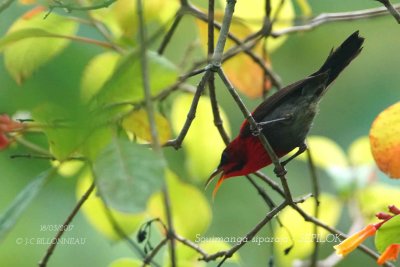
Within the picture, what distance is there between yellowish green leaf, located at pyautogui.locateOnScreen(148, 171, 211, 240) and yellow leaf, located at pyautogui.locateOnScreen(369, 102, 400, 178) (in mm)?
640

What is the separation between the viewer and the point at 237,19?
2441 millimetres

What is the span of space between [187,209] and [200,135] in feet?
1.11

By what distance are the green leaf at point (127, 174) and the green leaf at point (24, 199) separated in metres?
0.10


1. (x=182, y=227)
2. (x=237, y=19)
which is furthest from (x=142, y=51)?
(x=237, y=19)

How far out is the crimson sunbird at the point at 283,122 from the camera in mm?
2498

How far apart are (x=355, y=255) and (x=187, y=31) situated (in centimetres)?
193

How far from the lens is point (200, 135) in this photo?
247cm

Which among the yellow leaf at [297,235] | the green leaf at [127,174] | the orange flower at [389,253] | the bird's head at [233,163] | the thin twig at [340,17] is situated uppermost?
the thin twig at [340,17]

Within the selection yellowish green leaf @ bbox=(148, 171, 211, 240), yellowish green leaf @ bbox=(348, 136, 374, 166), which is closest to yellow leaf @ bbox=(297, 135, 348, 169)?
yellowish green leaf @ bbox=(348, 136, 374, 166)

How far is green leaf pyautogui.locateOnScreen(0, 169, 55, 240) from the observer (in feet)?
3.36

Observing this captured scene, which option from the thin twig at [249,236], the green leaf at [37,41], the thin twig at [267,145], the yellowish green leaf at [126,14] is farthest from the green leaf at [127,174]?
the yellowish green leaf at [126,14]

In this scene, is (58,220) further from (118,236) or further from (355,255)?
(355,255)

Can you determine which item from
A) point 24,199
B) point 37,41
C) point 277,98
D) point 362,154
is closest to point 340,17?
point 277,98

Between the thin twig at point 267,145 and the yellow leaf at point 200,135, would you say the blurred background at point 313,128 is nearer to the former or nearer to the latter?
the yellow leaf at point 200,135
